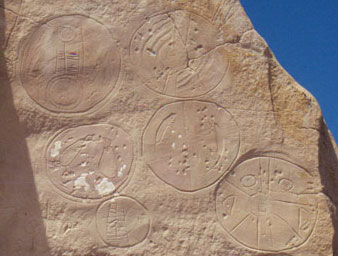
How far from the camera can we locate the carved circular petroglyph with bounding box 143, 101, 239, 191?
3.48 m

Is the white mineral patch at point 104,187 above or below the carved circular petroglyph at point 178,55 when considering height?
below

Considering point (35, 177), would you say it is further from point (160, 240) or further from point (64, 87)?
point (160, 240)

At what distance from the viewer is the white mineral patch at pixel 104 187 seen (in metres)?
3.46

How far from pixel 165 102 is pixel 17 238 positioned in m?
1.17

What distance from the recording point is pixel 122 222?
3.45m

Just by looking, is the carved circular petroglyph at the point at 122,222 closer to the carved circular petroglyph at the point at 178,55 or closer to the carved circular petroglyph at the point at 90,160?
the carved circular petroglyph at the point at 90,160

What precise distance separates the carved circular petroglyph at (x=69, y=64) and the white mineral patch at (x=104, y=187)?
17.4 inches

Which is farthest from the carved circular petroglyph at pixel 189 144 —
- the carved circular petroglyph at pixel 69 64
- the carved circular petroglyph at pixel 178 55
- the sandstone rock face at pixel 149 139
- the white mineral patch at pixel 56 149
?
the white mineral patch at pixel 56 149

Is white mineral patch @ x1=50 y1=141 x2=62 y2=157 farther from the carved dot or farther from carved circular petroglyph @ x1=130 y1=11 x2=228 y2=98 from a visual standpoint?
the carved dot

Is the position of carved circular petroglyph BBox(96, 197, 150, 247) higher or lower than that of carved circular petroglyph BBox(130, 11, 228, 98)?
lower

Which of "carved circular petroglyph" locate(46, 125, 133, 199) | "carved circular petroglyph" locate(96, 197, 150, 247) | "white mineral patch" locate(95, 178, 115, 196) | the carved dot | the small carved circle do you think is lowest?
"carved circular petroglyph" locate(96, 197, 150, 247)

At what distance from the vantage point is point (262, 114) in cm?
353

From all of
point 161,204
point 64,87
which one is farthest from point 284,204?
point 64,87

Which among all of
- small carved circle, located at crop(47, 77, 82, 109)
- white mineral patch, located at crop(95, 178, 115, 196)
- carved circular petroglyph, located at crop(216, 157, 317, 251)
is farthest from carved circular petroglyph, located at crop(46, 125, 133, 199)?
carved circular petroglyph, located at crop(216, 157, 317, 251)
